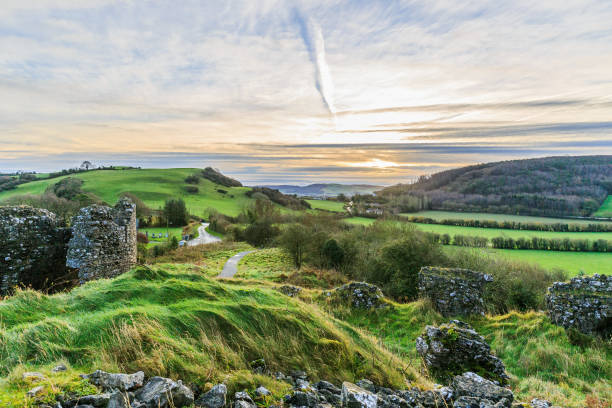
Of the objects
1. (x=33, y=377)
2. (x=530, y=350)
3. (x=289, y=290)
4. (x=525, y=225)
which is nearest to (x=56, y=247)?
(x=289, y=290)

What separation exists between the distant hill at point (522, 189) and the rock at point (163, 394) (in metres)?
67.3

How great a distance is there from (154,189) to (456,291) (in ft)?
327

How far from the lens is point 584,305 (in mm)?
8664

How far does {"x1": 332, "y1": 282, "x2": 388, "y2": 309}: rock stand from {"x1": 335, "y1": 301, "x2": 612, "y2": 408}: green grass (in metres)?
0.42

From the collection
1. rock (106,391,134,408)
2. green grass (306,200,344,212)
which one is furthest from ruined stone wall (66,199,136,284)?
green grass (306,200,344,212)

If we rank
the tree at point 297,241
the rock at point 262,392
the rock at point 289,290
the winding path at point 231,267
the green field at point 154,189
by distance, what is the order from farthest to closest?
the green field at point 154,189 → the tree at point 297,241 → the winding path at point 231,267 → the rock at point 289,290 → the rock at point 262,392

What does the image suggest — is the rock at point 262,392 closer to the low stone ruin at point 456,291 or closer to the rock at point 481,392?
the rock at point 481,392

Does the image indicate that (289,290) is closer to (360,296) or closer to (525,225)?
(360,296)

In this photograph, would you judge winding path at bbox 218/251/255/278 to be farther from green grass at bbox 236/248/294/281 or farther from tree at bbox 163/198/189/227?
tree at bbox 163/198/189/227

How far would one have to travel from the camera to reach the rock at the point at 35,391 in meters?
2.68

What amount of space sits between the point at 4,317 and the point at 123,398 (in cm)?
463

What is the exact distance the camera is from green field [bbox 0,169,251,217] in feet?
256

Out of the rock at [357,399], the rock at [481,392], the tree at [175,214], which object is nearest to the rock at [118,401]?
the rock at [357,399]

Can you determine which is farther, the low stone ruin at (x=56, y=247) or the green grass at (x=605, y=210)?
the green grass at (x=605, y=210)
